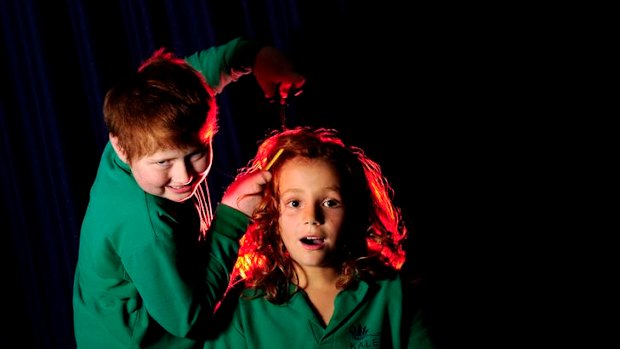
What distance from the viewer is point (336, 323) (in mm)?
1058

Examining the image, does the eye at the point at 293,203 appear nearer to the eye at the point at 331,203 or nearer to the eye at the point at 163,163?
the eye at the point at 331,203

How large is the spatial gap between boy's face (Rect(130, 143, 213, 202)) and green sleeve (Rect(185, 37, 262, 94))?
0.27 metres

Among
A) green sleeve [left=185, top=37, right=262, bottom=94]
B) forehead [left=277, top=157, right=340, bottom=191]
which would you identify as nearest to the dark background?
green sleeve [left=185, top=37, right=262, bottom=94]

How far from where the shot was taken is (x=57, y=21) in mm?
1514

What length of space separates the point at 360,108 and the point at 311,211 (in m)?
0.52

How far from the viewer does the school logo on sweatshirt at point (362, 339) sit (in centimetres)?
106

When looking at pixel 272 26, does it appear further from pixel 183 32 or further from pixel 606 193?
pixel 606 193

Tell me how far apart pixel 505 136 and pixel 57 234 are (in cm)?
137

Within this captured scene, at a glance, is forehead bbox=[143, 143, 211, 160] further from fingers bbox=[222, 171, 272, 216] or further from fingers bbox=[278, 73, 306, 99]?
fingers bbox=[278, 73, 306, 99]

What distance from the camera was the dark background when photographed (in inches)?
54.9

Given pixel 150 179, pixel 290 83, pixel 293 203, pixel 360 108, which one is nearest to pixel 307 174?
pixel 293 203

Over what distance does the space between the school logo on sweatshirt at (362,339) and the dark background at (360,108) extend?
375 mm

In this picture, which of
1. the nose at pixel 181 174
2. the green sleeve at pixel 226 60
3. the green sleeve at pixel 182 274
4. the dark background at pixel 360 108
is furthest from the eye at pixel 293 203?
the dark background at pixel 360 108

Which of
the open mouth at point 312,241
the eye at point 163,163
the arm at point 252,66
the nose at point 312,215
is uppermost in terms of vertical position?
the arm at point 252,66
